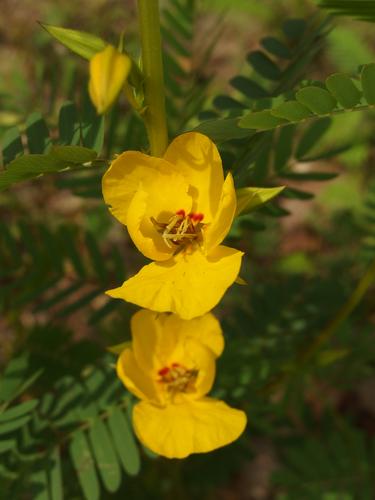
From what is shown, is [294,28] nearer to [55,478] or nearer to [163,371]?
[163,371]

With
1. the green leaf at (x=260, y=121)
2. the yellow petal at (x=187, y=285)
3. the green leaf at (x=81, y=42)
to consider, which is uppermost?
the green leaf at (x=81, y=42)

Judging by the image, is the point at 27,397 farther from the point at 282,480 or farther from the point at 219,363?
the point at 282,480

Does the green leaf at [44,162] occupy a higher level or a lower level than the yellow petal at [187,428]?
higher

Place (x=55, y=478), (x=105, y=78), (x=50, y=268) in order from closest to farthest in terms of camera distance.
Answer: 1. (x=105, y=78)
2. (x=55, y=478)
3. (x=50, y=268)

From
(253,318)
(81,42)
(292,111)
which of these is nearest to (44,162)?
(81,42)

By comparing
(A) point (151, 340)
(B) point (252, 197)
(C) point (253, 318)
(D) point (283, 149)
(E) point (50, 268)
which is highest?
(B) point (252, 197)

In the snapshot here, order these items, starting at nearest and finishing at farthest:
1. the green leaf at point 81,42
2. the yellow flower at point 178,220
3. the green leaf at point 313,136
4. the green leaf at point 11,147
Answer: the green leaf at point 81,42, the yellow flower at point 178,220, the green leaf at point 11,147, the green leaf at point 313,136

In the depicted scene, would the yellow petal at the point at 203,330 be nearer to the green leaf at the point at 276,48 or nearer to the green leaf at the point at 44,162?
the green leaf at the point at 44,162

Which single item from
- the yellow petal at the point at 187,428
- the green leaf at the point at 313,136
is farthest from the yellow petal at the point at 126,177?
the green leaf at the point at 313,136

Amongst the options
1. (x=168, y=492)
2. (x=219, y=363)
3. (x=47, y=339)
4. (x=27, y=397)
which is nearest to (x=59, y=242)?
(x=47, y=339)
